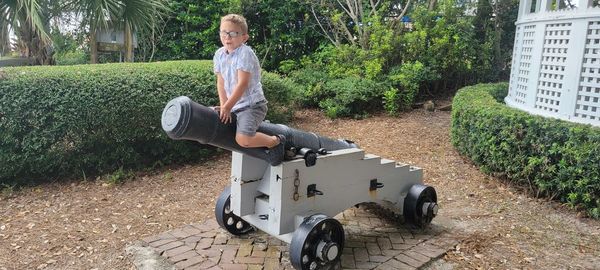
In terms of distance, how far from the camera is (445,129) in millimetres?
8227

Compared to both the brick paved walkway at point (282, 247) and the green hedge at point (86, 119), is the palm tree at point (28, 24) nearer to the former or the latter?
the green hedge at point (86, 119)

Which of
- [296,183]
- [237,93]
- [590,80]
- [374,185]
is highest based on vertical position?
[590,80]

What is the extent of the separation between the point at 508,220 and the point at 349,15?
7.57 metres

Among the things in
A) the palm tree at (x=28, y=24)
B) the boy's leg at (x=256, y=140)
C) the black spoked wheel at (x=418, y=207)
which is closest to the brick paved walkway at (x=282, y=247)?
the black spoked wheel at (x=418, y=207)

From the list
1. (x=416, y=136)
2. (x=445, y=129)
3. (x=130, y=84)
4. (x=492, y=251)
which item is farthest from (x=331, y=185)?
(x=445, y=129)

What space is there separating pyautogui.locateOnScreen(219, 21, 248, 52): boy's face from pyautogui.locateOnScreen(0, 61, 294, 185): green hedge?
293 cm

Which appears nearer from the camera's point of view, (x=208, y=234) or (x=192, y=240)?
(x=192, y=240)

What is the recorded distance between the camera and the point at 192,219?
455cm

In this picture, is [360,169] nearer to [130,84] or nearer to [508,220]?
[508,220]

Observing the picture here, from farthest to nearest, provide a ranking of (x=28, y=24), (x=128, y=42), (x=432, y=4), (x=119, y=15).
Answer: (x=432, y=4)
(x=128, y=42)
(x=119, y=15)
(x=28, y=24)

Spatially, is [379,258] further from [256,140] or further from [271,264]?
[256,140]

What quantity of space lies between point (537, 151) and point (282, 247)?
3.02m

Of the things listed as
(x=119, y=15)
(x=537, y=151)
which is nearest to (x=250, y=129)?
(x=537, y=151)

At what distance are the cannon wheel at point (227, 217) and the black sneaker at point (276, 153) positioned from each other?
33.1 inches
